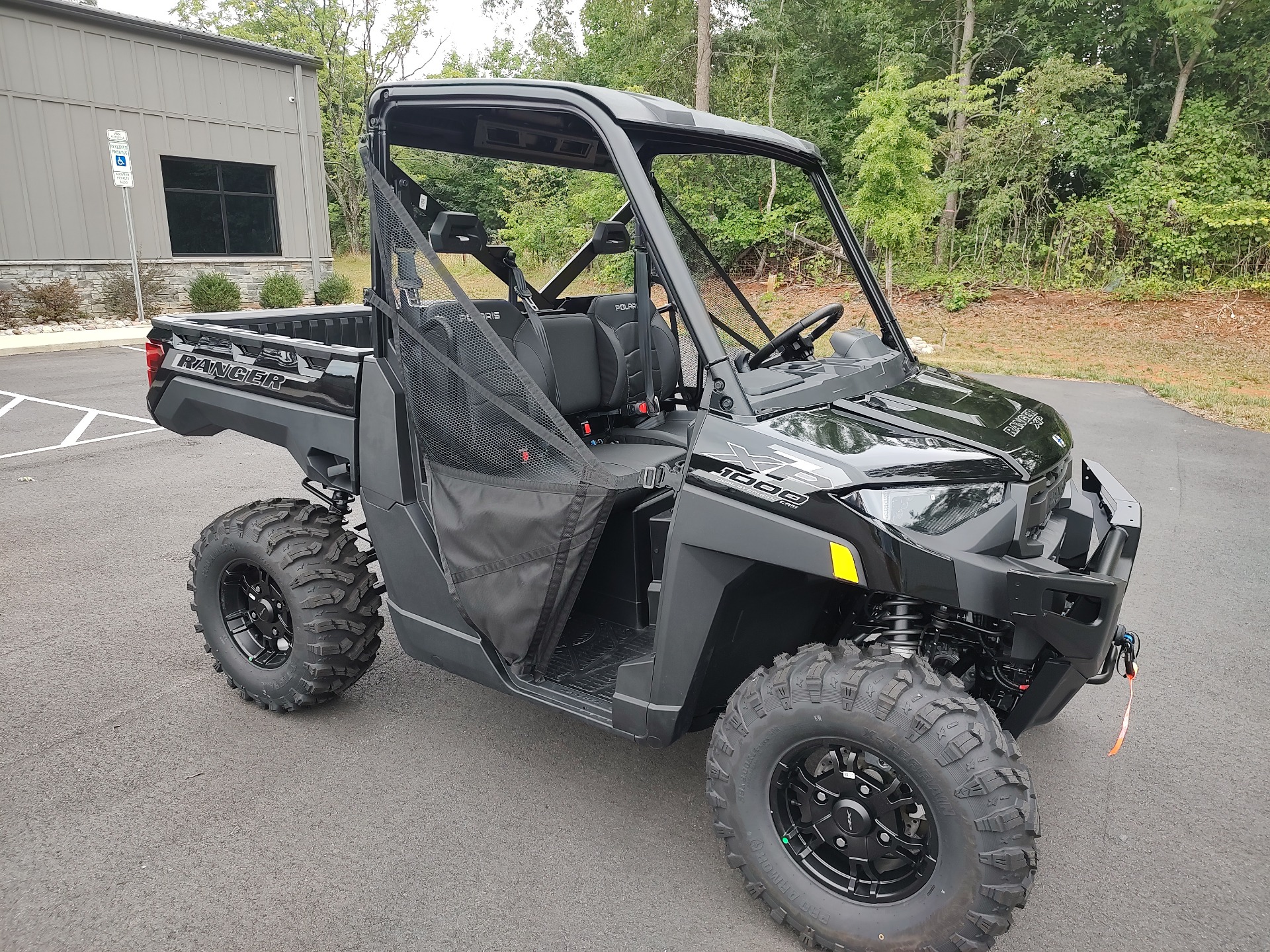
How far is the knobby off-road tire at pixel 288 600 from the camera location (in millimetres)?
3264

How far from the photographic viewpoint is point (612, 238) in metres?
3.82

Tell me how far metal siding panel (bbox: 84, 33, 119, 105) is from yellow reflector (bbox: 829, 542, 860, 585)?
18.4 metres

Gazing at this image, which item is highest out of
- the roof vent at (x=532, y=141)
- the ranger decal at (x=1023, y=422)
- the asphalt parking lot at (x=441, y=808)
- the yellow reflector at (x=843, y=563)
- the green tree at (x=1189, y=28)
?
the green tree at (x=1189, y=28)

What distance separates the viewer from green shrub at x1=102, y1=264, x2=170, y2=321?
657 inches

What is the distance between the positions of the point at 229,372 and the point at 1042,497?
293 centimetres

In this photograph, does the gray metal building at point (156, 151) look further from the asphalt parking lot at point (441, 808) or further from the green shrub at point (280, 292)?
the asphalt parking lot at point (441, 808)

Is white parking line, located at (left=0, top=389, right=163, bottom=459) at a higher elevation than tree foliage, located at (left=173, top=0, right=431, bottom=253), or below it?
below

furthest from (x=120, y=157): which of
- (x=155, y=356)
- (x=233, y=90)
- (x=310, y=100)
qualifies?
(x=155, y=356)

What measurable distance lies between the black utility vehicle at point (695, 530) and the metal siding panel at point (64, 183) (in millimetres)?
15104

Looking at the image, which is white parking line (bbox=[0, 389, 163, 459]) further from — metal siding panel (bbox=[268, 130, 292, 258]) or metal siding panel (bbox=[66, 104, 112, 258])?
metal siding panel (bbox=[268, 130, 292, 258])

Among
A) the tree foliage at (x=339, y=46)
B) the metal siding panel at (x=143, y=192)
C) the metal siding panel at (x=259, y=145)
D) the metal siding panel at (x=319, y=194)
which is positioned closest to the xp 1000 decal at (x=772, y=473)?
the metal siding panel at (x=143, y=192)

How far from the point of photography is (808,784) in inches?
92.0

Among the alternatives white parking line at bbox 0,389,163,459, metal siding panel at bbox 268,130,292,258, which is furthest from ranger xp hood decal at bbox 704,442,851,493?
metal siding panel at bbox 268,130,292,258

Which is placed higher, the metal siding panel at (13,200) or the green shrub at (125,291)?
the metal siding panel at (13,200)
